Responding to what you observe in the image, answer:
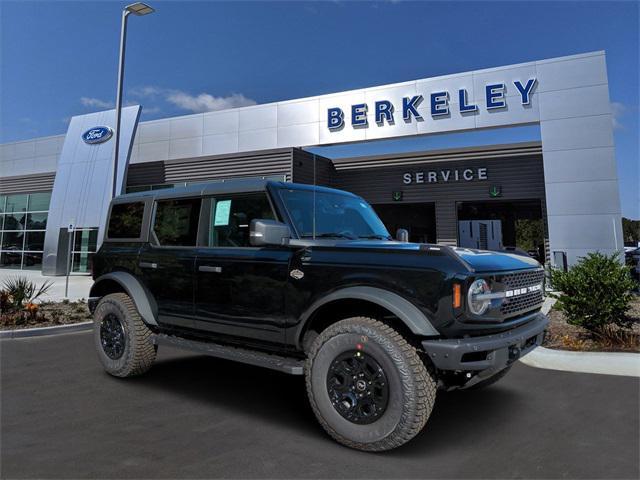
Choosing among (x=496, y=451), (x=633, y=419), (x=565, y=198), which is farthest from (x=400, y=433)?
(x=565, y=198)

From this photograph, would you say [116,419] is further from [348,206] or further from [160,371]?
[348,206]

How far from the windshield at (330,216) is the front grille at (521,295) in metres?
1.42

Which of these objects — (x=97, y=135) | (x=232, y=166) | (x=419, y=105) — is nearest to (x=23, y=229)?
(x=97, y=135)

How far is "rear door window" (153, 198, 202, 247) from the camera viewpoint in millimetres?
4305

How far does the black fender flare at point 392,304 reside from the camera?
285 cm

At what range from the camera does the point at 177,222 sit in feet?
14.7

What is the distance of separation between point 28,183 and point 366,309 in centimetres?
2647

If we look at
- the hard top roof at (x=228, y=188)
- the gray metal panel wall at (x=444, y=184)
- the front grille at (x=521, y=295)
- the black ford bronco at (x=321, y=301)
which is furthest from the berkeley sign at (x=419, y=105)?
the front grille at (x=521, y=295)

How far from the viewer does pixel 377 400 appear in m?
2.95

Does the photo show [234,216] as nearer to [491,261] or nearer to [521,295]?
[491,261]

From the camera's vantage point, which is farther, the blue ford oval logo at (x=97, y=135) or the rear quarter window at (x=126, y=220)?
the blue ford oval logo at (x=97, y=135)

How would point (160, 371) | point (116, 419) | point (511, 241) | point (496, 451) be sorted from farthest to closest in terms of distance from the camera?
point (511, 241) < point (160, 371) < point (116, 419) < point (496, 451)

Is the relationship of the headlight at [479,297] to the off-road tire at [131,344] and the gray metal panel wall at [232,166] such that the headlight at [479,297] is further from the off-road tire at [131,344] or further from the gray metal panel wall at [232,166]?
the gray metal panel wall at [232,166]

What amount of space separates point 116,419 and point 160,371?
57.8 inches
